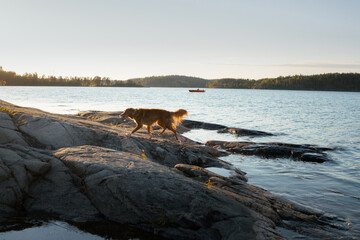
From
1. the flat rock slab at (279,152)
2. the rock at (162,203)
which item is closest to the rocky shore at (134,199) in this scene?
the rock at (162,203)

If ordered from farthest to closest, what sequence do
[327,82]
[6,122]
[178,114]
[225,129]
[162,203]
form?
[327,82] → [225,129] → [178,114] → [6,122] → [162,203]

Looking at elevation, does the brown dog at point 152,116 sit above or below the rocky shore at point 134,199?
above

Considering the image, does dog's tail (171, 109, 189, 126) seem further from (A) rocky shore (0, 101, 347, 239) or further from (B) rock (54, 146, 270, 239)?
(B) rock (54, 146, 270, 239)

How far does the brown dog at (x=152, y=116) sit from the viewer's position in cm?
1167

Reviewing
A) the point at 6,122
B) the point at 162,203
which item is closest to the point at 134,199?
the point at 162,203

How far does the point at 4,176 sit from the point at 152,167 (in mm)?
2990

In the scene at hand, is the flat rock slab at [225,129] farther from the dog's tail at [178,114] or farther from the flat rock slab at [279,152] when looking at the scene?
the dog's tail at [178,114]

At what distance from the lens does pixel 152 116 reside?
1201 centimetres

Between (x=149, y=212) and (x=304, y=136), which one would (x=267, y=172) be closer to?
(x=149, y=212)

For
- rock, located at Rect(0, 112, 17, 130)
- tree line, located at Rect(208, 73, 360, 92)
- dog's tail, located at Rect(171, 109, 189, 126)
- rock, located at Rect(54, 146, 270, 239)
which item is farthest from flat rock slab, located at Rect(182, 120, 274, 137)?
tree line, located at Rect(208, 73, 360, 92)

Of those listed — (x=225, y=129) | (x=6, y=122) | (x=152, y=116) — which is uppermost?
(x=6, y=122)

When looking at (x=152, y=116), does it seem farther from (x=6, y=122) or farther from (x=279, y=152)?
(x=279, y=152)

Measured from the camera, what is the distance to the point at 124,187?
5316mm

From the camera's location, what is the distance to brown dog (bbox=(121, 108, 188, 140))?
11.7m
